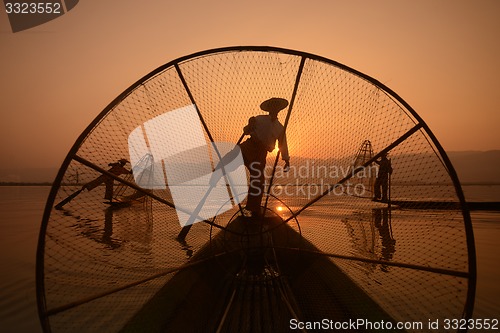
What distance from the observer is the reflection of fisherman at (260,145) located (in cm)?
406

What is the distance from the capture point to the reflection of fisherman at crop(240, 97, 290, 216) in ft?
13.3

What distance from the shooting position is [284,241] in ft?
14.7

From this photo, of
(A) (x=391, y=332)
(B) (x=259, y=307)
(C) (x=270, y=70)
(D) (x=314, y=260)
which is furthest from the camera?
(D) (x=314, y=260)

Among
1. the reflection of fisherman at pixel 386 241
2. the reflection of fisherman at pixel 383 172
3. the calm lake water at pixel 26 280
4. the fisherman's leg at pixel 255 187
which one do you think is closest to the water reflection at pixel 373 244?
the reflection of fisherman at pixel 386 241

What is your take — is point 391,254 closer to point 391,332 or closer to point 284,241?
point 284,241

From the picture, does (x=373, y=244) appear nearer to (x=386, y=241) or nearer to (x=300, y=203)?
(x=386, y=241)

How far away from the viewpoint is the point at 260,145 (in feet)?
13.6

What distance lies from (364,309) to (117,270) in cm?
375

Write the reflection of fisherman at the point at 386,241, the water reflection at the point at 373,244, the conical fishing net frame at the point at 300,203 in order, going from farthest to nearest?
the reflection of fisherman at the point at 386,241
the water reflection at the point at 373,244
the conical fishing net frame at the point at 300,203

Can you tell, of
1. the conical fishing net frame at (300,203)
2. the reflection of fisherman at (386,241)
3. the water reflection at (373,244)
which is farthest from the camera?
the reflection of fisherman at (386,241)

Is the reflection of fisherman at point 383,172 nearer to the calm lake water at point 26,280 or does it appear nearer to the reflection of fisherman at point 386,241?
the reflection of fisherman at point 386,241

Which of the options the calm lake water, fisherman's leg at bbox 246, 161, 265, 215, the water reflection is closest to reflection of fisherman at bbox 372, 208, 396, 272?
the water reflection

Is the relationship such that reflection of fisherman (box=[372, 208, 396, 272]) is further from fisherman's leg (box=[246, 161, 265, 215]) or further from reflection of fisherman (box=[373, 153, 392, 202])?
fisherman's leg (box=[246, 161, 265, 215])

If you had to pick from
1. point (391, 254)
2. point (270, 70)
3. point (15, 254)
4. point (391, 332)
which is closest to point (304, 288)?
point (391, 332)
